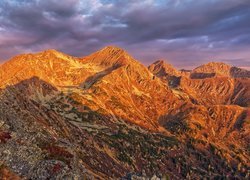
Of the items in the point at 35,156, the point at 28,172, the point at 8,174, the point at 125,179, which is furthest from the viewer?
the point at 125,179

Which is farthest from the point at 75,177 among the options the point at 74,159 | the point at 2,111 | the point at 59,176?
the point at 2,111

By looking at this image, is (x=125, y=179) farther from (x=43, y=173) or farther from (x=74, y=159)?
(x=43, y=173)

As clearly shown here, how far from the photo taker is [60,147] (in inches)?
2267

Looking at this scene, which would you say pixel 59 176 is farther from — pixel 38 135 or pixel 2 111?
pixel 2 111

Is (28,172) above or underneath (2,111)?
underneath

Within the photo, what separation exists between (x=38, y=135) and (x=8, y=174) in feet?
62.2

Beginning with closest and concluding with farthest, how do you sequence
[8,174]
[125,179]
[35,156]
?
[8,174] < [35,156] < [125,179]

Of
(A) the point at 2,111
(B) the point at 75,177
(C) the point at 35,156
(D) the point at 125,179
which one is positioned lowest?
(D) the point at 125,179

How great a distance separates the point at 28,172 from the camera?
1832 inches

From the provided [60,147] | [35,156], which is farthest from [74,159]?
[35,156]

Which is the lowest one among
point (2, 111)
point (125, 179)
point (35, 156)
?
point (125, 179)

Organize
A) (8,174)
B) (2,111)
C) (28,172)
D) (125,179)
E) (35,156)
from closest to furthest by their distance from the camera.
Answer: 1. (8,174)
2. (28,172)
3. (35,156)
4. (125,179)
5. (2,111)

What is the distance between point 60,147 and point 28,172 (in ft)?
37.4

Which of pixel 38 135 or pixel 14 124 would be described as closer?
pixel 38 135
